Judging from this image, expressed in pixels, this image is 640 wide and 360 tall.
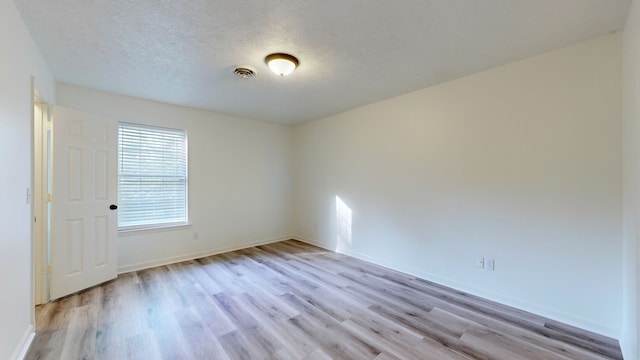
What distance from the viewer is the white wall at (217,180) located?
3.55m

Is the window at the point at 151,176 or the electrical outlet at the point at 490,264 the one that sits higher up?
the window at the point at 151,176

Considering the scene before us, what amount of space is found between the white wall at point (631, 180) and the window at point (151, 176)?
4.72m

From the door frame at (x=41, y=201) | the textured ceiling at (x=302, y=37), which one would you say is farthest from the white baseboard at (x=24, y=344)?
the textured ceiling at (x=302, y=37)

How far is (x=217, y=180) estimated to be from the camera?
4410 mm

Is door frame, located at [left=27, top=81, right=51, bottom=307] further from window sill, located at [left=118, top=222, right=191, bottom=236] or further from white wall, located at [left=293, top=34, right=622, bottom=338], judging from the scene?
white wall, located at [left=293, top=34, right=622, bottom=338]

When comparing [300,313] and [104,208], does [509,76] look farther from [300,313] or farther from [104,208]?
[104,208]

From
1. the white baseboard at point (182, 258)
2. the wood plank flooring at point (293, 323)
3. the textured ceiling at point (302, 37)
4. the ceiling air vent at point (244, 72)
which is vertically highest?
the textured ceiling at point (302, 37)

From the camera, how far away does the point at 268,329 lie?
86.5 inches

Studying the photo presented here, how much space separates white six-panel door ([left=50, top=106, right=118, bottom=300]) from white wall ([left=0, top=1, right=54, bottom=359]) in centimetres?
79

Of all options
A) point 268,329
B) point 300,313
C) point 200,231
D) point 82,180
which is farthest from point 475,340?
point 82,180

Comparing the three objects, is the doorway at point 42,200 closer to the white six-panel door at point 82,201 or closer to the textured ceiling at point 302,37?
the white six-panel door at point 82,201

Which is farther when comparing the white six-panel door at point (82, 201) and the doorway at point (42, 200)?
the white six-panel door at point (82, 201)

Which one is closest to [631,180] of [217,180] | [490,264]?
[490,264]

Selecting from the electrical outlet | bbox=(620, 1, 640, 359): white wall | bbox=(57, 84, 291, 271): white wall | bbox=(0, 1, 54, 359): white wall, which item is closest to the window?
bbox=(57, 84, 291, 271): white wall
